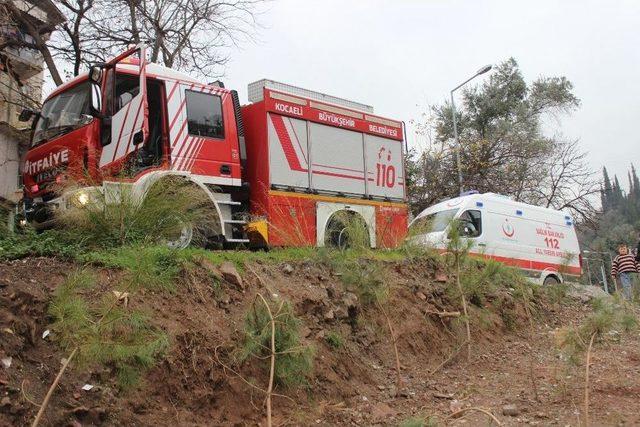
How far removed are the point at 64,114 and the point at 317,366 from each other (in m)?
5.53

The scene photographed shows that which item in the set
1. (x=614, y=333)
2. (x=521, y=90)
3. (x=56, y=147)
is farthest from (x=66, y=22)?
(x=521, y=90)

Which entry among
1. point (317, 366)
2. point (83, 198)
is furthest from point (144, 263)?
point (317, 366)

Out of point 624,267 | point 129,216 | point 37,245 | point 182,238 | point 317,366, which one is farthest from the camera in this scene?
point 624,267

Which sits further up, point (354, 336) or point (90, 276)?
point (90, 276)

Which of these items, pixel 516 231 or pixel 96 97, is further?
pixel 516 231

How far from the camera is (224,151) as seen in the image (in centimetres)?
904

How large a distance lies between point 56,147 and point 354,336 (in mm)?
4983

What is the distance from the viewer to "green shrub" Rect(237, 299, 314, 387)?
185 inches

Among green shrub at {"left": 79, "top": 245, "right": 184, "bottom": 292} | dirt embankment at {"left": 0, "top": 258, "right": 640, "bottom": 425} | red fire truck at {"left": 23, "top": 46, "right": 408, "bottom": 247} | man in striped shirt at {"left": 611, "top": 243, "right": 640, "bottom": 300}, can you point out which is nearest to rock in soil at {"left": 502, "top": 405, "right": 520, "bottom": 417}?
dirt embankment at {"left": 0, "top": 258, "right": 640, "bottom": 425}

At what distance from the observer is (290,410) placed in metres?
5.11

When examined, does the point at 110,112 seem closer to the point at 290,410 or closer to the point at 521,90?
the point at 290,410

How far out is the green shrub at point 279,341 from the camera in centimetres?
471

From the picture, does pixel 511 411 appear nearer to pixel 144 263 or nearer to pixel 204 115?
pixel 144 263

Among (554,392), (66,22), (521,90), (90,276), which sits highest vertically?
(521,90)
